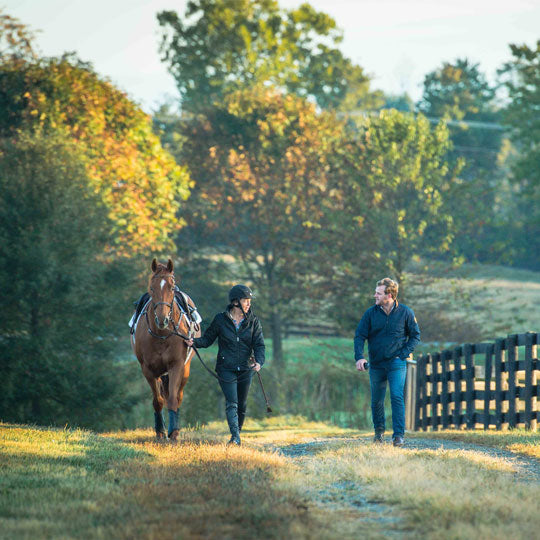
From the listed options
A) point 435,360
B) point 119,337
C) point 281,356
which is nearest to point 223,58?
point 281,356

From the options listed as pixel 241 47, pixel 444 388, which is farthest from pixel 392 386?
pixel 241 47

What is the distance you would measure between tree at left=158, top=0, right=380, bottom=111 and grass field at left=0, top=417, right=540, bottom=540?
134 ft

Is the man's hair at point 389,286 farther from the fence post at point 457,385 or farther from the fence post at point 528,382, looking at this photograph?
the fence post at point 457,385

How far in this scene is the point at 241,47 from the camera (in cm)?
5250

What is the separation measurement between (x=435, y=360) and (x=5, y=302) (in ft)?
43.0

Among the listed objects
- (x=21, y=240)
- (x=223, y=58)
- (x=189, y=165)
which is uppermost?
(x=223, y=58)

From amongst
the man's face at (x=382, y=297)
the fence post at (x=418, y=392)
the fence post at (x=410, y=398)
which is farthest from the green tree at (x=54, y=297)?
the man's face at (x=382, y=297)

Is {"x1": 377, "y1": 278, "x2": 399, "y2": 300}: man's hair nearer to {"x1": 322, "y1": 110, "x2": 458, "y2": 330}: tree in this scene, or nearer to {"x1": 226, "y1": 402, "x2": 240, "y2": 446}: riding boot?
{"x1": 226, "y1": 402, "x2": 240, "y2": 446}: riding boot

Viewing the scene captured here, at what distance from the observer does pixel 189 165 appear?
135 feet

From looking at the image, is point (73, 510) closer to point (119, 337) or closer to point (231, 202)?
point (119, 337)

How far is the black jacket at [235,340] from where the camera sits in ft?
42.0

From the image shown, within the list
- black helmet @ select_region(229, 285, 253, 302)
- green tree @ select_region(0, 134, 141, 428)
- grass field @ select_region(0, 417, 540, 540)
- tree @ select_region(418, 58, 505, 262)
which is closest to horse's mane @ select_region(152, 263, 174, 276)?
black helmet @ select_region(229, 285, 253, 302)

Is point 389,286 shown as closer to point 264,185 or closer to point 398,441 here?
point 398,441

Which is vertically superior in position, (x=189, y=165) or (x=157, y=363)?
(x=189, y=165)
